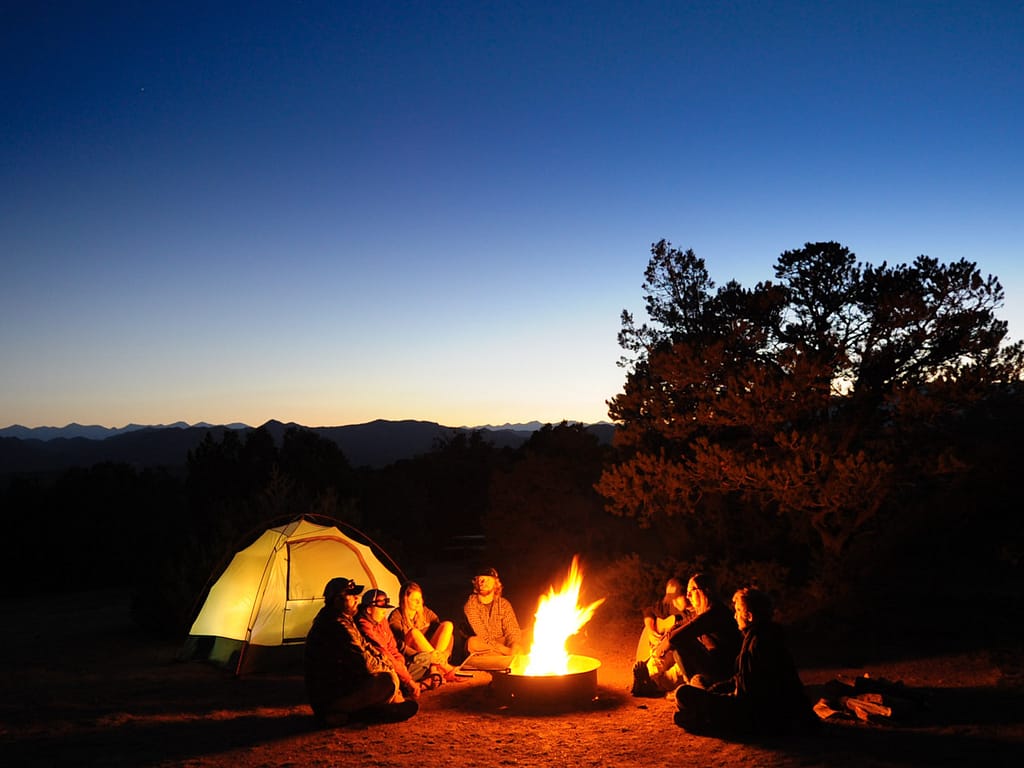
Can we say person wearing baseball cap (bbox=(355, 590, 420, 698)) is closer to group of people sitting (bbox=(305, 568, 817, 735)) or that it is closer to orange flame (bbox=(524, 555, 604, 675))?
group of people sitting (bbox=(305, 568, 817, 735))

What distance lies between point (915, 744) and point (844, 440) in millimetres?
5782

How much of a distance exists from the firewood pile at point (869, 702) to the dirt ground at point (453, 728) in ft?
0.40

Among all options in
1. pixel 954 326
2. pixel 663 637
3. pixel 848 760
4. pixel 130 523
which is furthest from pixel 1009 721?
pixel 130 523

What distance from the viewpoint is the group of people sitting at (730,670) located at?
6434 mm

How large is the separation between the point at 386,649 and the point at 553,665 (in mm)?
1707

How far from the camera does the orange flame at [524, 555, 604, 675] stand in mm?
8172

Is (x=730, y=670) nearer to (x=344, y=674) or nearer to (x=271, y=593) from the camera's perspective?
(x=344, y=674)

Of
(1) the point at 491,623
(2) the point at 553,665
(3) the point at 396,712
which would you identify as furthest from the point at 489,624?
(3) the point at 396,712

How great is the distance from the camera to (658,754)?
620 cm

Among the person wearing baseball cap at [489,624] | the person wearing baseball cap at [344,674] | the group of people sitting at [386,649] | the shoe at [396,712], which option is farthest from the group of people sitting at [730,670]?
the person wearing baseball cap at [344,674]

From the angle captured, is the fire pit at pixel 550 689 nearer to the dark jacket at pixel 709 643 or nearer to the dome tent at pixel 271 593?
the dark jacket at pixel 709 643

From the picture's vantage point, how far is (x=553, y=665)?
8.16m

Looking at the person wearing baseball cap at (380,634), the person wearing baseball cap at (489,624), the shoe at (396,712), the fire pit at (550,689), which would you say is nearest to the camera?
the shoe at (396,712)

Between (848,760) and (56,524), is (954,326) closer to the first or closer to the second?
(848,760)
